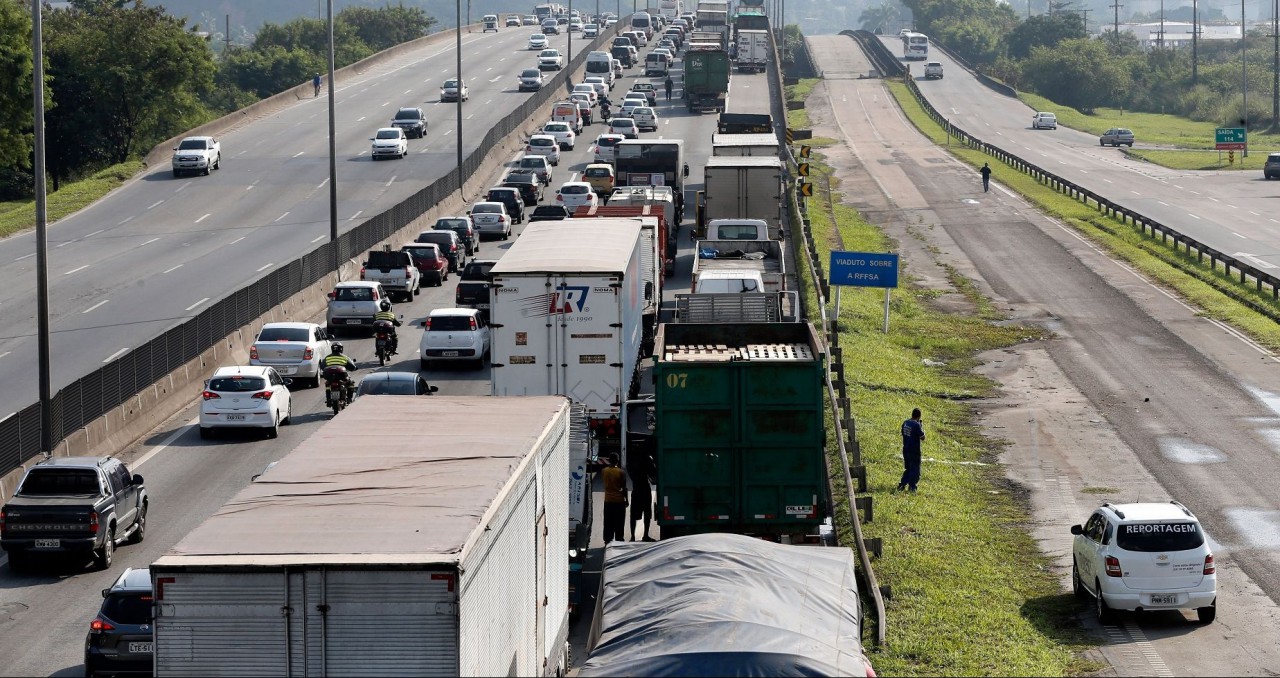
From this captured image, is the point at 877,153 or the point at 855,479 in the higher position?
the point at 877,153

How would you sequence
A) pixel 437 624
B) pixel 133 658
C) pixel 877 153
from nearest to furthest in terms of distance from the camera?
pixel 437 624, pixel 133 658, pixel 877 153

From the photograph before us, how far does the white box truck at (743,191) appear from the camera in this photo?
5541cm

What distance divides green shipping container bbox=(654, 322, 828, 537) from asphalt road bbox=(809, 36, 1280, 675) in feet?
13.3

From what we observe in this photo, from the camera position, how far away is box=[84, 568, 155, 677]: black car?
17.6 m

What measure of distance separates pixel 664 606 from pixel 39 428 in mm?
17874

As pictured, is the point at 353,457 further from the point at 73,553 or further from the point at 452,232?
the point at 452,232

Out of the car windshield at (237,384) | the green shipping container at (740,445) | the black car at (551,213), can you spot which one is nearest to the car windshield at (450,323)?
the car windshield at (237,384)

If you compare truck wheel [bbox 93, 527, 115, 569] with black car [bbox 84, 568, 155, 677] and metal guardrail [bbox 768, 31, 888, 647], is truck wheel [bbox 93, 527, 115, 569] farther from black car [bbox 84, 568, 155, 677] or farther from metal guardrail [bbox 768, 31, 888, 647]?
metal guardrail [bbox 768, 31, 888, 647]

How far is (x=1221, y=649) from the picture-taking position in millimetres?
19531

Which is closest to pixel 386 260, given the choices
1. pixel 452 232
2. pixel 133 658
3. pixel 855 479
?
pixel 452 232

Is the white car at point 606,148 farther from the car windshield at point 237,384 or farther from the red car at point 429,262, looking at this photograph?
the car windshield at point 237,384

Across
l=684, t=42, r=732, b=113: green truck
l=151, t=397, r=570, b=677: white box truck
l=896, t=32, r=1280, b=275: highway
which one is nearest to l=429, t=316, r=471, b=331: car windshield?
l=151, t=397, r=570, b=677: white box truck

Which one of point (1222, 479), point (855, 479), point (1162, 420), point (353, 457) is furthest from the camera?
point (1162, 420)

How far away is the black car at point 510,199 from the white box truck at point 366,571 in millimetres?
51357
